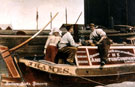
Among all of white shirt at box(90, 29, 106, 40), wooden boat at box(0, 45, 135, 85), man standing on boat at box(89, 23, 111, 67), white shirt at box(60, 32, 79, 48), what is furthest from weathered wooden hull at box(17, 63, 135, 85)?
white shirt at box(90, 29, 106, 40)

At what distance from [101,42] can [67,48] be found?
0.65 m

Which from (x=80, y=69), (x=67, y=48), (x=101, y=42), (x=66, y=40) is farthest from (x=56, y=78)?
(x=101, y=42)

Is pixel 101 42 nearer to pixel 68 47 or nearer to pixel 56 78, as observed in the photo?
pixel 68 47

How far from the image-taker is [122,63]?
12.0 ft

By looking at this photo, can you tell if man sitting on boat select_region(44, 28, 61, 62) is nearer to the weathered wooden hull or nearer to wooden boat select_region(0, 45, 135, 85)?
wooden boat select_region(0, 45, 135, 85)

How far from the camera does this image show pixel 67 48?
11.2 feet

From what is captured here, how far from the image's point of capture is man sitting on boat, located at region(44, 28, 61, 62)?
11.5ft

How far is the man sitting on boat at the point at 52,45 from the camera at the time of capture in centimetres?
350

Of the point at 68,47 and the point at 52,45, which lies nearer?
the point at 68,47

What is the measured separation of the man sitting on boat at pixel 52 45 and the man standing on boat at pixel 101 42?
64 centimetres

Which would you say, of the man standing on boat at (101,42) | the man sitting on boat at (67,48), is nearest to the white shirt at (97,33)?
the man standing on boat at (101,42)

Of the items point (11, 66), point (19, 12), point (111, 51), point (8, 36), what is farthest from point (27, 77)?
point (111, 51)

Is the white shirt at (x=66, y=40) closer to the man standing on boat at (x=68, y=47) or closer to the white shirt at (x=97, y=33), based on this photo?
the man standing on boat at (x=68, y=47)

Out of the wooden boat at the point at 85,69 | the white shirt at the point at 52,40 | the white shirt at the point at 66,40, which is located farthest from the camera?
the white shirt at the point at 52,40
